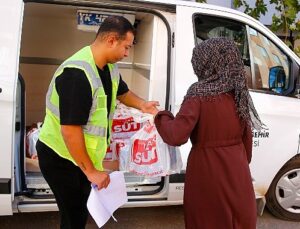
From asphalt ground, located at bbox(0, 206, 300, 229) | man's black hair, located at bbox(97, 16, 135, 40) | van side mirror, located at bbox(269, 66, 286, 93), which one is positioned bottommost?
asphalt ground, located at bbox(0, 206, 300, 229)

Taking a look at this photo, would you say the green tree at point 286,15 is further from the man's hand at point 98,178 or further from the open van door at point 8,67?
the man's hand at point 98,178

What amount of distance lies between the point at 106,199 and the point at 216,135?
Answer: 28.0 inches

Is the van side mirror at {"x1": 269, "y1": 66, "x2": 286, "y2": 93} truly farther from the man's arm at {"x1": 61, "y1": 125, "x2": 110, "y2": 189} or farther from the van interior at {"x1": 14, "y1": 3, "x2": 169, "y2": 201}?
the man's arm at {"x1": 61, "y1": 125, "x2": 110, "y2": 189}

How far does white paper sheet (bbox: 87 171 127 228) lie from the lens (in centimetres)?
219

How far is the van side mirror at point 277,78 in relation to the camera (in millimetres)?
3428

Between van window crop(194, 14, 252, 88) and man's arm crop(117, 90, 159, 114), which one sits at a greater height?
van window crop(194, 14, 252, 88)

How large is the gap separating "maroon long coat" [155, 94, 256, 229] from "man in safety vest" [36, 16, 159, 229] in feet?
1.15

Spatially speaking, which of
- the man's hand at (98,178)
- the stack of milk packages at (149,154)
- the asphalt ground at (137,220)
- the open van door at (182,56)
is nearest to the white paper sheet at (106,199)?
the man's hand at (98,178)

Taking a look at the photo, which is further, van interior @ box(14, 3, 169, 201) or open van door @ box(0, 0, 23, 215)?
van interior @ box(14, 3, 169, 201)

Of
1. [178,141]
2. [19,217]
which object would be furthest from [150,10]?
[19,217]

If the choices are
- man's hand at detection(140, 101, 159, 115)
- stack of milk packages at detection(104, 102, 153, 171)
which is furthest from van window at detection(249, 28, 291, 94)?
man's hand at detection(140, 101, 159, 115)

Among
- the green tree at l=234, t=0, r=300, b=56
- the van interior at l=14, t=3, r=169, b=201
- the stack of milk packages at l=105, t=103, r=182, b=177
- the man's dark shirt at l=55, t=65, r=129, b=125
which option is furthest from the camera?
the green tree at l=234, t=0, r=300, b=56

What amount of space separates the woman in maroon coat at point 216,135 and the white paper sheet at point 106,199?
1.29 ft

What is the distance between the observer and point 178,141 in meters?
2.00
